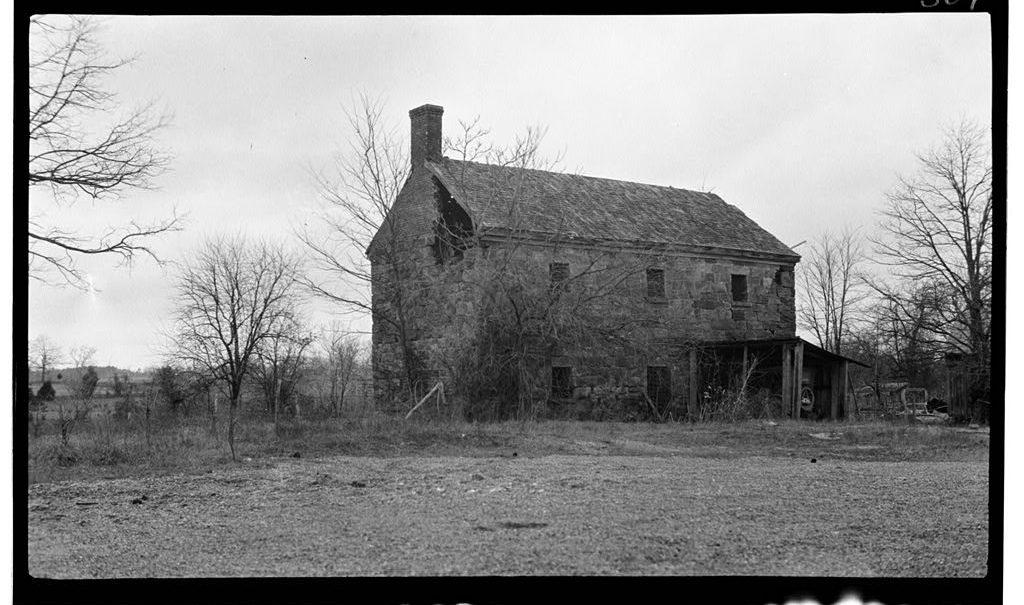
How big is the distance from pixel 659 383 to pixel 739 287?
4.27 meters

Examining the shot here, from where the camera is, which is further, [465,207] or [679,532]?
[465,207]

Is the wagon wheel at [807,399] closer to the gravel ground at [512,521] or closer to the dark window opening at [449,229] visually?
the dark window opening at [449,229]

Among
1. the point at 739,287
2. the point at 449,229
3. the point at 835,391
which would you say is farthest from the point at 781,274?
the point at 449,229

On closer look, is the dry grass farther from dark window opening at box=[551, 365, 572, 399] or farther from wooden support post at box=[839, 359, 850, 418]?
wooden support post at box=[839, 359, 850, 418]

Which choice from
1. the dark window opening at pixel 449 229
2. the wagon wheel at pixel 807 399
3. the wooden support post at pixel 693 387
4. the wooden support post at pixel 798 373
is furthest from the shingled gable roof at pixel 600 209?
the wagon wheel at pixel 807 399

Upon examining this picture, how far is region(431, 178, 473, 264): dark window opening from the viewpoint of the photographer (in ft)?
81.4

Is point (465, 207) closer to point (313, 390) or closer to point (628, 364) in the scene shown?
point (628, 364)

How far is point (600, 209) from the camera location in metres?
28.1

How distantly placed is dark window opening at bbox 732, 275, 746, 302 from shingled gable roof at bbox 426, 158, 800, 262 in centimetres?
83

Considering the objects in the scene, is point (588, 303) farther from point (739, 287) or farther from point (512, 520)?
point (512, 520)

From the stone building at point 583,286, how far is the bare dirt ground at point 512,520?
34.5ft

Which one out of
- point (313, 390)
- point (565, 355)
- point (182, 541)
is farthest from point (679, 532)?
point (313, 390)

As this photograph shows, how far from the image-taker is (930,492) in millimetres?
11664
